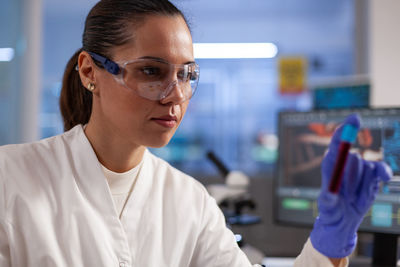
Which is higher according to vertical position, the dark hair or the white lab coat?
the dark hair

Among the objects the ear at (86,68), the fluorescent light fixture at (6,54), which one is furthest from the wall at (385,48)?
the fluorescent light fixture at (6,54)

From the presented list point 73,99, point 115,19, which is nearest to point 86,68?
point 115,19

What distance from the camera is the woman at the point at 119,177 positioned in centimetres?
97

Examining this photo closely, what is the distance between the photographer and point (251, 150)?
5.79m

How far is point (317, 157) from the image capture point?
175cm

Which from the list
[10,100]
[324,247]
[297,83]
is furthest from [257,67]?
[324,247]

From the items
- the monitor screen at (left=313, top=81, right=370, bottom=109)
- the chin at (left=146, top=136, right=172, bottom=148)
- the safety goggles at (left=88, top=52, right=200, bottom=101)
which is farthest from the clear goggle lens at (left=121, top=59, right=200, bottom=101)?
the monitor screen at (left=313, top=81, right=370, bottom=109)

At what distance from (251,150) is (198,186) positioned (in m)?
4.58

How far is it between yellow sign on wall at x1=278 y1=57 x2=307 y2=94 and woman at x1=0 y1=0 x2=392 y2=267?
1.58 meters

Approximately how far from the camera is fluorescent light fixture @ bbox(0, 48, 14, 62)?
2.46m

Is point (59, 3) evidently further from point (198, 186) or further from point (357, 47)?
point (198, 186)

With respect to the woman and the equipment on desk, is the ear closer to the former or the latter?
the woman

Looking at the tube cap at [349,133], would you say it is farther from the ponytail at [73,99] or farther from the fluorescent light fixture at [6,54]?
the fluorescent light fixture at [6,54]

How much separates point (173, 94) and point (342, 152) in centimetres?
43
